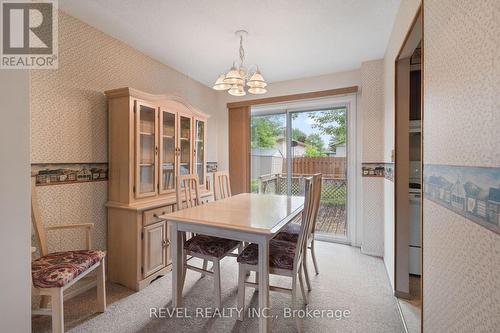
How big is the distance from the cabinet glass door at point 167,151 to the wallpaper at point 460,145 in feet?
7.59

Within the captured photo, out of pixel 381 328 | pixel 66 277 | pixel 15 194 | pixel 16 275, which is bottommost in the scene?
pixel 381 328

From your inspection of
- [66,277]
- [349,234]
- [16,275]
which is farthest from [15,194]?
[349,234]

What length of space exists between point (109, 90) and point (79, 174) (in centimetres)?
85

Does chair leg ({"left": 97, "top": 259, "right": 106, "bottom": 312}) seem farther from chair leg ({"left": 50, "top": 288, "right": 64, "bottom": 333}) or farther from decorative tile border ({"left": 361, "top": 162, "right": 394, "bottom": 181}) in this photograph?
decorative tile border ({"left": 361, "top": 162, "right": 394, "bottom": 181})

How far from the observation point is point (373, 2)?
1866mm

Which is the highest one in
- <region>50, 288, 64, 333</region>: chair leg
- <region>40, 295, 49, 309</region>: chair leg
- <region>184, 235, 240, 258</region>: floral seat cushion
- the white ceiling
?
the white ceiling

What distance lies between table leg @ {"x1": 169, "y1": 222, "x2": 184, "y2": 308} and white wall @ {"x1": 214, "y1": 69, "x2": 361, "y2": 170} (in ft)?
7.41

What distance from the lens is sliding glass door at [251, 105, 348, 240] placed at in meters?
3.48

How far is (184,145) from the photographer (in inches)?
116

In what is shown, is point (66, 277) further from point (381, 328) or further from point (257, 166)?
point (257, 166)

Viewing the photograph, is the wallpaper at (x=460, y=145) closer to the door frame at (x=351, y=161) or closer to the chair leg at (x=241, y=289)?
the chair leg at (x=241, y=289)

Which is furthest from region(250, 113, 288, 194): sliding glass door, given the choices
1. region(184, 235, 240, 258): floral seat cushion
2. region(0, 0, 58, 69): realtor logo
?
region(0, 0, 58, 69): realtor logo

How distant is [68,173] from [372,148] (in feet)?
10.7

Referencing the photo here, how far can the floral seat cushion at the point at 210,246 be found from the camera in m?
1.92
